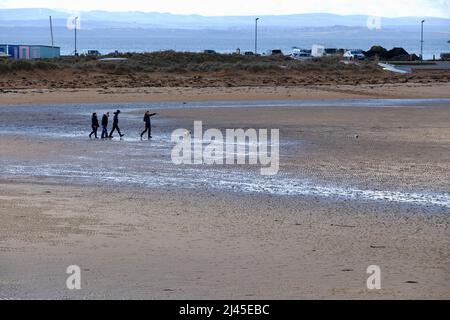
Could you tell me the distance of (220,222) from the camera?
1545 centimetres

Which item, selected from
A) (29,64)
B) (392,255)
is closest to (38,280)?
(392,255)

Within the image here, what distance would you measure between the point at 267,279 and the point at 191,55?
55.9 m

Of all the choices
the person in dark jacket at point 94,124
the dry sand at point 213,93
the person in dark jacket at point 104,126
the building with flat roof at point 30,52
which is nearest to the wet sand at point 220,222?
the person in dark jacket at point 94,124

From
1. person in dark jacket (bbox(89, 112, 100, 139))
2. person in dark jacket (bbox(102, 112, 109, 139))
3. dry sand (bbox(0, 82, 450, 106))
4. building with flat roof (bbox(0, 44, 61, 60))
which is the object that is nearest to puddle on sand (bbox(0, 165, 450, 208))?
person in dark jacket (bbox(102, 112, 109, 139))

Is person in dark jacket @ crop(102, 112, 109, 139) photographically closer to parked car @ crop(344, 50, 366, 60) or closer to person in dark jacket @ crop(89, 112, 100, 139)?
person in dark jacket @ crop(89, 112, 100, 139)

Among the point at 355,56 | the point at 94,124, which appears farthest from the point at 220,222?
the point at 355,56

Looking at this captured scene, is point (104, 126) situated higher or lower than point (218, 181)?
higher

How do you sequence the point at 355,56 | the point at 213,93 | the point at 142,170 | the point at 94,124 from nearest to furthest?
the point at 142,170, the point at 94,124, the point at 213,93, the point at 355,56

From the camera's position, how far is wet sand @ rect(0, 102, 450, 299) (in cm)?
1159

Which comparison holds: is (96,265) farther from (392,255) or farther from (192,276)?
(392,255)

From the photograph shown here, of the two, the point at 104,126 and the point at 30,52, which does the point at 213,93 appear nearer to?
the point at 104,126

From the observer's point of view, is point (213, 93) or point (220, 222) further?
point (213, 93)

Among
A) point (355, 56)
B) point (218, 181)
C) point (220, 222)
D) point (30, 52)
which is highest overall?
point (30, 52)

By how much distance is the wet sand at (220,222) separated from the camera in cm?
1159
